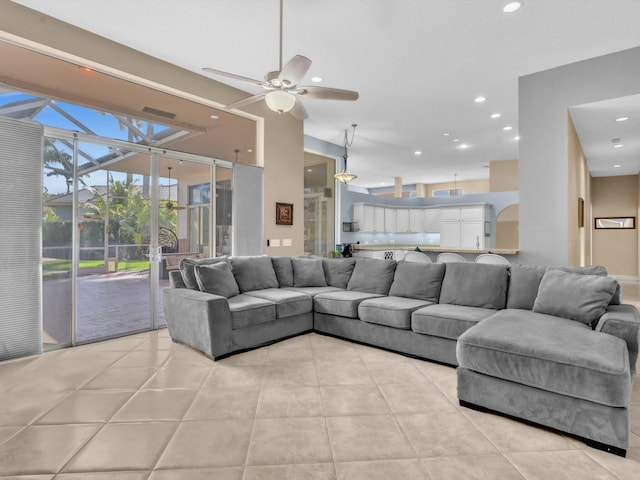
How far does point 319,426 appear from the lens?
2.17 metres

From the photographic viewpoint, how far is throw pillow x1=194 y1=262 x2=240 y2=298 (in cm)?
376

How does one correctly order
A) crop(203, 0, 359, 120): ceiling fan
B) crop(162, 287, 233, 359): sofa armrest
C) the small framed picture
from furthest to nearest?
1. the small framed picture
2. crop(162, 287, 233, 359): sofa armrest
3. crop(203, 0, 359, 120): ceiling fan

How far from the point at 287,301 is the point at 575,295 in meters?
2.60

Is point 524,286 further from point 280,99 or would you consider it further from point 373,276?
point 280,99

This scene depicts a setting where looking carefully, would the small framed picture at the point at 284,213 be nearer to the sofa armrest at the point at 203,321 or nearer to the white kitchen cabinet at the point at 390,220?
the sofa armrest at the point at 203,321

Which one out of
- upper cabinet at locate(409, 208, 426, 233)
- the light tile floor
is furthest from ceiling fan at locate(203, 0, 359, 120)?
upper cabinet at locate(409, 208, 426, 233)

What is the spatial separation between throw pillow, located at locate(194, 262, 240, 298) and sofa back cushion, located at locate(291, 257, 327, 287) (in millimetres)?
989

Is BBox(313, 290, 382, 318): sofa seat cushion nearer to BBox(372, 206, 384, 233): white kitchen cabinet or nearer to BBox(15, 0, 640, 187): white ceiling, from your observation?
BBox(15, 0, 640, 187): white ceiling

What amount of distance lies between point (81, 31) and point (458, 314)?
15.7ft

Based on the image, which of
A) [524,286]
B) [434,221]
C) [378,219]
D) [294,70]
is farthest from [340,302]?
[434,221]

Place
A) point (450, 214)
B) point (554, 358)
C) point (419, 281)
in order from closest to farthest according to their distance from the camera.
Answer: point (554, 358), point (419, 281), point (450, 214)

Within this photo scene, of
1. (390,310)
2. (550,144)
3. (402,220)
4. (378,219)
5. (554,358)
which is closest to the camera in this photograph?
(554,358)

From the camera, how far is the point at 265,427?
2.16 meters

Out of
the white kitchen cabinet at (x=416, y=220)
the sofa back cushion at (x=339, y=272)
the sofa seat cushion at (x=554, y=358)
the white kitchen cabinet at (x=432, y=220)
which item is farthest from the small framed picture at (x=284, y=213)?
the white kitchen cabinet at (x=432, y=220)
